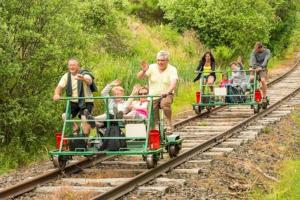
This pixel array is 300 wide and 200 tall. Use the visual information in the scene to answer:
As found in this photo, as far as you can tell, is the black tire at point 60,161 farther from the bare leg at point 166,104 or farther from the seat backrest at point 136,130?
the bare leg at point 166,104

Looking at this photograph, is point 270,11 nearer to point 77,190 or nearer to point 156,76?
point 156,76

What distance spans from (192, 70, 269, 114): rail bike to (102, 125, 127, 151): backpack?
27.3 feet

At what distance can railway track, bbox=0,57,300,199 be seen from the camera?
9.87m

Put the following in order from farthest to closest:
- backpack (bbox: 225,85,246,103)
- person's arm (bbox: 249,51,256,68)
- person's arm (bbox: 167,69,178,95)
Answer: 1. person's arm (bbox: 249,51,256,68)
2. backpack (bbox: 225,85,246,103)
3. person's arm (bbox: 167,69,178,95)

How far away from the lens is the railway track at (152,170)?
987cm

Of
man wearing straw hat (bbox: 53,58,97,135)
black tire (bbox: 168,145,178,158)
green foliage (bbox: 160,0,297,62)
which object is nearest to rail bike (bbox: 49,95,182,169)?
man wearing straw hat (bbox: 53,58,97,135)

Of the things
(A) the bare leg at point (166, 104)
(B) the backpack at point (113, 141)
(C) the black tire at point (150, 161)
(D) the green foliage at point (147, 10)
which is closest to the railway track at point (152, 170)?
(C) the black tire at point (150, 161)

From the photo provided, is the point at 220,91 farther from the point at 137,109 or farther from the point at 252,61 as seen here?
the point at 137,109

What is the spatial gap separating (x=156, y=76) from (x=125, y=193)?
136 inches

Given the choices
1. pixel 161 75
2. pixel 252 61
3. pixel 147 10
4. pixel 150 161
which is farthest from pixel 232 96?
pixel 147 10

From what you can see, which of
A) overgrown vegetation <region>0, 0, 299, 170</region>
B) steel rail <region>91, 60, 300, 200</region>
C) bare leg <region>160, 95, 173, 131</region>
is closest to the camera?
steel rail <region>91, 60, 300, 200</region>

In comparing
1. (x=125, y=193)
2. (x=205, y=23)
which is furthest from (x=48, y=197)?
(x=205, y=23)

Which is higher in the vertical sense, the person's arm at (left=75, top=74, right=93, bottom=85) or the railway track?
the person's arm at (left=75, top=74, right=93, bottom=85)

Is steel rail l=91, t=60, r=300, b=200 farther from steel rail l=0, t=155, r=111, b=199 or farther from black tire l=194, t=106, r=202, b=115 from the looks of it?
black tire l=194, t=106, r=202, b=115
